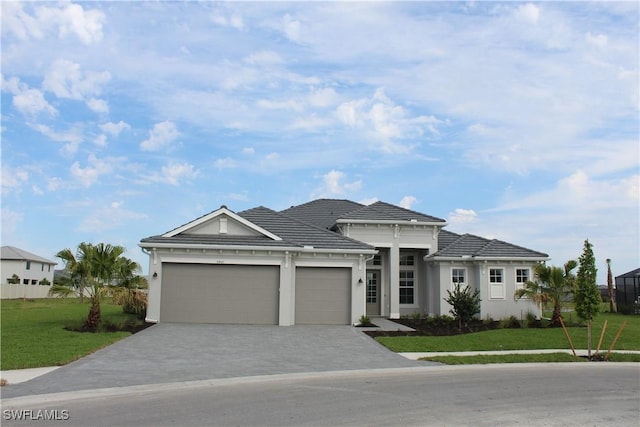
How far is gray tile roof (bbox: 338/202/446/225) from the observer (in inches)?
991

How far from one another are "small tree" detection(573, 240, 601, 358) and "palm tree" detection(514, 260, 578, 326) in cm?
709

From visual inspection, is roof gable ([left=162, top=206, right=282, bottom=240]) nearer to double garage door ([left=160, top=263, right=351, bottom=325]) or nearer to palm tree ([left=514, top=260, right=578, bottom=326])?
double garage door ([left=160, top=263, right=351, bottom=325])

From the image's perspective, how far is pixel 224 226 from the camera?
70.7ft

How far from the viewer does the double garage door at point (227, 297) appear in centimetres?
2036

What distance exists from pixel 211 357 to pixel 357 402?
5.80 metres

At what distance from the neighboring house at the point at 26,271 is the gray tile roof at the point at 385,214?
108ft

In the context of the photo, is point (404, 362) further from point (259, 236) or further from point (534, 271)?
point (534, 271)

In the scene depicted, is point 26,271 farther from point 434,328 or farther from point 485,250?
point 434,328

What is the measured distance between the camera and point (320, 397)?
9.11m

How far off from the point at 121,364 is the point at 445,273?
16354 millimetres

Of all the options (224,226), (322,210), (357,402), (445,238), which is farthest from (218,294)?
(445,238)

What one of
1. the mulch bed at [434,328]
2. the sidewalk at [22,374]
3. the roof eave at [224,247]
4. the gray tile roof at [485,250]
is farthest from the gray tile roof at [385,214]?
the sidewalk at [22,374]

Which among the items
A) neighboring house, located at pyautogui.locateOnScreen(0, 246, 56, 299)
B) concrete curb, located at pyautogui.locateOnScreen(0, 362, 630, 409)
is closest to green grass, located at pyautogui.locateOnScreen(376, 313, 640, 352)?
concrete curb, located at pyautogui.locateOnScreen(0, 362, 630, 409)

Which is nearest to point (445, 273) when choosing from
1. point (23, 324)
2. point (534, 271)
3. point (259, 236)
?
point (534, 271)
